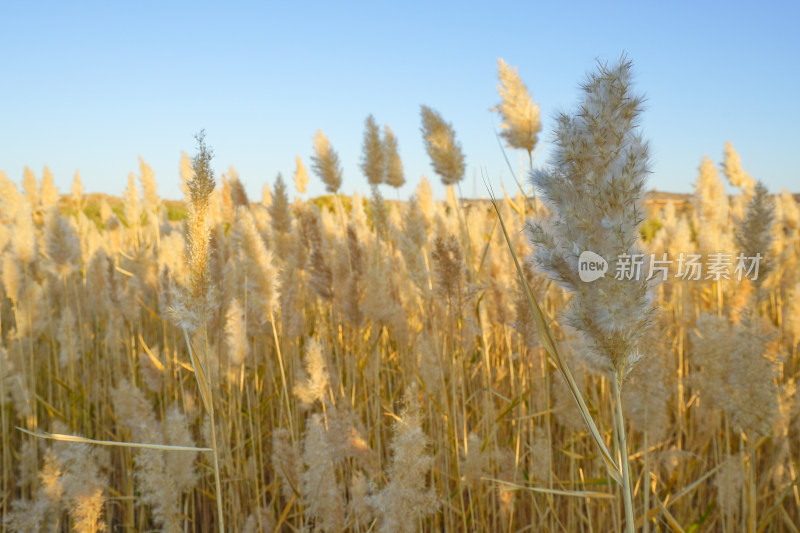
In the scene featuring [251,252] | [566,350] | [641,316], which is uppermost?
[251,252]

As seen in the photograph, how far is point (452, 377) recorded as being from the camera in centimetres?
211

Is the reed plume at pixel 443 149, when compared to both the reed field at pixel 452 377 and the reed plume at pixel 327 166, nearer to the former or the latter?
the reed field at pixel 452 377

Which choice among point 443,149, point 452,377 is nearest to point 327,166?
point 443,149

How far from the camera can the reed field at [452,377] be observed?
0.90 meters

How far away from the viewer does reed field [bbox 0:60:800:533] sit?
35.5 inches

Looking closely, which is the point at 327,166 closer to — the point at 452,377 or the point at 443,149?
the point at 443,149

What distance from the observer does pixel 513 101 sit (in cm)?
260

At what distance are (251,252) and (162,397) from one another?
1535 millimetres

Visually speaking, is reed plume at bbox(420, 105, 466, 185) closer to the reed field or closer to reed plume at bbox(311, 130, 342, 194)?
the reed field

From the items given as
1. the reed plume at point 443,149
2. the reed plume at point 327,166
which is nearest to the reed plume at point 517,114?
the reed plume at point 443,149

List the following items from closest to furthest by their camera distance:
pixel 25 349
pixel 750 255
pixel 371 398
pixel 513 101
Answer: pixel 750 255
pixel 513 101
pixel 371 398
pixel 25 349

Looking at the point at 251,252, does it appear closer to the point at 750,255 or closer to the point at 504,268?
the point at 504,268

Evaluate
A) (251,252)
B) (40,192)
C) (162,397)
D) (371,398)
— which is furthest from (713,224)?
(40,192)

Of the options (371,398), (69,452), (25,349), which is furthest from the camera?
(25,349)
